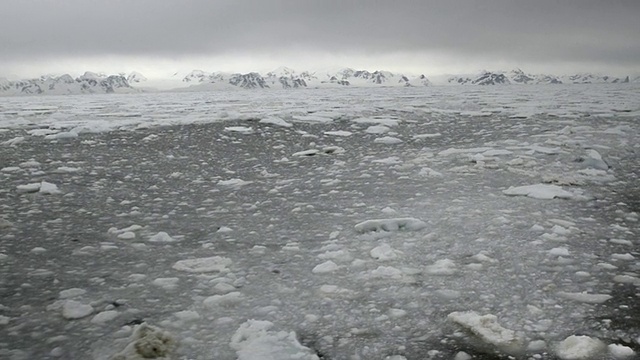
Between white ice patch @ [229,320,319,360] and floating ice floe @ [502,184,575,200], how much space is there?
3094mm

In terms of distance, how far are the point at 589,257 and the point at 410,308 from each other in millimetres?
1368

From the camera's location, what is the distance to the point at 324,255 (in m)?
3.02

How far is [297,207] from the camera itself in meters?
4.17

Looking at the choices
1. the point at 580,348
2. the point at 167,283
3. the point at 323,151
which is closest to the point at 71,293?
the point at 167,283

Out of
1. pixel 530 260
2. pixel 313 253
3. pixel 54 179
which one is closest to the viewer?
pixel 530 260

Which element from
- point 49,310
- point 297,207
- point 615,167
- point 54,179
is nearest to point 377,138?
point 615,167

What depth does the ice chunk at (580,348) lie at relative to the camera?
1.85m

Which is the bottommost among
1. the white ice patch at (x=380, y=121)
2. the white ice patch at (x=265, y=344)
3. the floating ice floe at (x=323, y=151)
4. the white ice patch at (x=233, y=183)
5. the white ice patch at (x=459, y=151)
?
the white ice patch at (x=265, y=344)

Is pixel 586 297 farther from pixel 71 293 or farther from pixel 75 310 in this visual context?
pixel 71 293

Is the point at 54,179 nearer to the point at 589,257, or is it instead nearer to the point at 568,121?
the point at 589,257

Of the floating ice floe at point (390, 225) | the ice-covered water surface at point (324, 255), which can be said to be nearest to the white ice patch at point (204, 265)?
the ice-covered water surface at point (324, 255)

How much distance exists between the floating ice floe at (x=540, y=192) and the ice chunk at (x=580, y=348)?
98.8 inches

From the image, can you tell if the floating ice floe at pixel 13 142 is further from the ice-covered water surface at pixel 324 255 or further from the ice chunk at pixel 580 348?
the ice chunk at pixel 580 348

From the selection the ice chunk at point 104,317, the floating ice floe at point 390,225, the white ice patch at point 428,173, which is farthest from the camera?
the white ice patch at point 428,173
